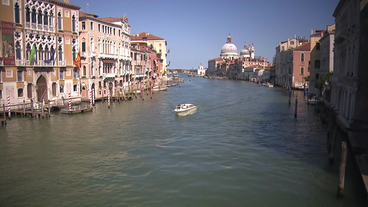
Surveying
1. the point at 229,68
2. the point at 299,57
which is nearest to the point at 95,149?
the point at 299,57

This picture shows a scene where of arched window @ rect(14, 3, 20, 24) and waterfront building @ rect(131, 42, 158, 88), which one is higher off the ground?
arched window @ rect(14, 3, 20, 24)

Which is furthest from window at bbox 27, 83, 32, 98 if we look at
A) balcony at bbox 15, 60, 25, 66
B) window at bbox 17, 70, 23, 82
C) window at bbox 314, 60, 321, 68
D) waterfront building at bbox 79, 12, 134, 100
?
window at bbox 314, 60, 321, 68

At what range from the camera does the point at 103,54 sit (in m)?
27.9

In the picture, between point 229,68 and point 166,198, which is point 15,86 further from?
point 229,68

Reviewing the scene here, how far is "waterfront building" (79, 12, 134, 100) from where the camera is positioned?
85.1ft

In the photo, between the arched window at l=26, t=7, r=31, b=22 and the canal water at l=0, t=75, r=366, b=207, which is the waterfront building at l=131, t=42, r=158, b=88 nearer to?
the arched window at l=26, t=7, r=31, b=22

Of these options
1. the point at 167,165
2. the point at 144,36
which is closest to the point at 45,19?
the point at 167,165

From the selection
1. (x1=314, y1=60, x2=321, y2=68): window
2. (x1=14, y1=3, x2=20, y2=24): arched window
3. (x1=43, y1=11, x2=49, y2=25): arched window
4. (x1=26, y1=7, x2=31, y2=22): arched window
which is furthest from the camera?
(x1=314, y1=60, x2=321, y2=68): window

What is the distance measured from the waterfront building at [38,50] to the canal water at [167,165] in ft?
9.40

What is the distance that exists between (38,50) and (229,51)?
4120 inches

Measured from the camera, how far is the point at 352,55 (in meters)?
12.1

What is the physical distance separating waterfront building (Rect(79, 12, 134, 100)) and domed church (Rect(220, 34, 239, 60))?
3528 inches

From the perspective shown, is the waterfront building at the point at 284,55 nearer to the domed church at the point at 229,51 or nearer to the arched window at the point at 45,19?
the arched window at the point at 45,19

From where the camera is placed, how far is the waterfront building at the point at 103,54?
25953mm
